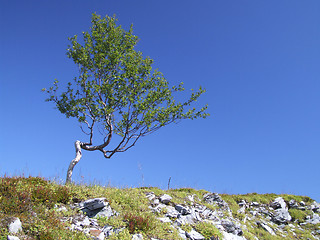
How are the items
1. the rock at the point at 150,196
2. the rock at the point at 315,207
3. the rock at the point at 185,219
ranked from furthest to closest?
the rock at the point at 315,207
the rock at the point at 150,196
the rock at the point at 185,219

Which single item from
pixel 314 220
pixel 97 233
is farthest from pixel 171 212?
pixel 314 220

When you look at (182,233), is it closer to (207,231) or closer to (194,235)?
(194,235)

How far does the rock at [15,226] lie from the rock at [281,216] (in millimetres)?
23746

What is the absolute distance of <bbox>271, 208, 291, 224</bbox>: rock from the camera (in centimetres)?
2467

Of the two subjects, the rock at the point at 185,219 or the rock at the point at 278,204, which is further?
the rock at the point at 278,204

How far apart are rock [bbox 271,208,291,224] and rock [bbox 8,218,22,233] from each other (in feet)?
77.9

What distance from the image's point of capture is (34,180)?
1526 centimetres

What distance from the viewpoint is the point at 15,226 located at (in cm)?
959

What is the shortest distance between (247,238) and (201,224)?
4.30 metres

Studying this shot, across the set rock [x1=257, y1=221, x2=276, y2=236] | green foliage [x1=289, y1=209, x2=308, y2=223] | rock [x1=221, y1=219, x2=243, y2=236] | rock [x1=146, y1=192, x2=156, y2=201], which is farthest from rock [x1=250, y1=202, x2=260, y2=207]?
rock [x1=146, y1=192, x2=156, y2=201]

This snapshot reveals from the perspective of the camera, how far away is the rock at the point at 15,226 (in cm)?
945

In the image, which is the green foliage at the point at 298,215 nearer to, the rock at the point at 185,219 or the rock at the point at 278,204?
the rock at the point at 278,204

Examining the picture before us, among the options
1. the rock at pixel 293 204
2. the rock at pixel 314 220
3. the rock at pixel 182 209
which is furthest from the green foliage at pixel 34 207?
the rock at pixel 293 204

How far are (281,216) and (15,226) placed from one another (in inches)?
984
